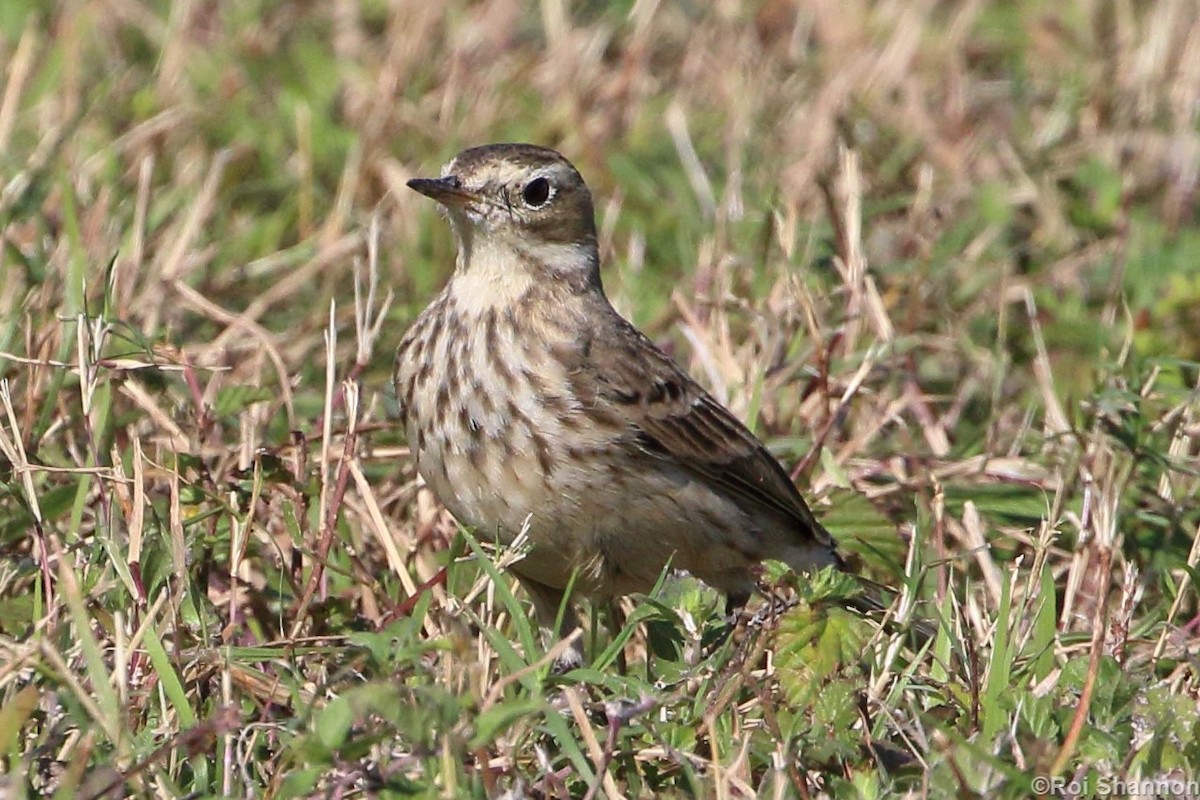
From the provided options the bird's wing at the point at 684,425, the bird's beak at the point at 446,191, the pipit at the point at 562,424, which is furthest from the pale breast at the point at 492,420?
the bird's beak at the point at 446,191

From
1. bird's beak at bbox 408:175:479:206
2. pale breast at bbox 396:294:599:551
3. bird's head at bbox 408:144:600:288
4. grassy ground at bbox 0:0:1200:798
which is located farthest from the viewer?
bird's head at bbox 408:144:600:288

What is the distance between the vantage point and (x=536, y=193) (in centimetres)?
544

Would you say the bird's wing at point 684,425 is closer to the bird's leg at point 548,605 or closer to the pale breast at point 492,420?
the pale breast at point 492,420

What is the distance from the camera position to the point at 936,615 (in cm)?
511

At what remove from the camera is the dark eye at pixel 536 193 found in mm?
5410

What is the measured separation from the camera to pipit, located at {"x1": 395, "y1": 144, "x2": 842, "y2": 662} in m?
4.98

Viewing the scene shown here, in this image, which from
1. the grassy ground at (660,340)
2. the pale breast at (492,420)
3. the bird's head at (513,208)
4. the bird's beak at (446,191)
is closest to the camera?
the grassy ground at (660,340)

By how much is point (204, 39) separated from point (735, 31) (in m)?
2.37

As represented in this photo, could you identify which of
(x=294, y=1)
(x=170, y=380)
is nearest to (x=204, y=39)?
(x=294, y=1)

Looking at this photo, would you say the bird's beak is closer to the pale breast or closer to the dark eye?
the dark eye

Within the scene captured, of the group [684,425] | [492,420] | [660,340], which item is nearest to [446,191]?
[492,420]

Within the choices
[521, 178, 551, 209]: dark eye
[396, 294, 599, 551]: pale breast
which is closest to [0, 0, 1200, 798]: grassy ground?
[396, 294, 599, 551]: pale breast

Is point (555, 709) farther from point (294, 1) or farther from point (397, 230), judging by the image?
point (294, 1)

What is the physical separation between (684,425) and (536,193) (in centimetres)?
73
